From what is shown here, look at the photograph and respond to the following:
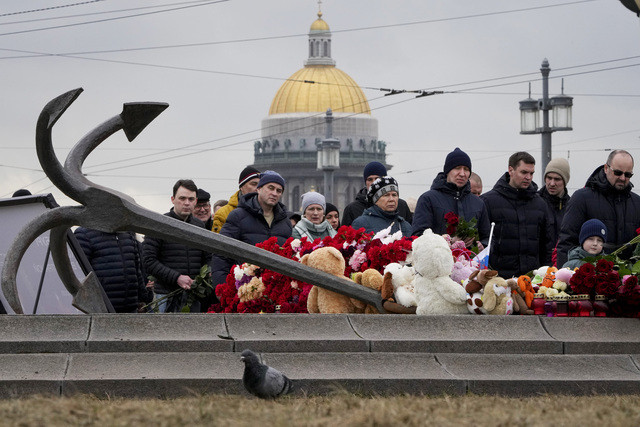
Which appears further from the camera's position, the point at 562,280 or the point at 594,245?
the point at 594,245

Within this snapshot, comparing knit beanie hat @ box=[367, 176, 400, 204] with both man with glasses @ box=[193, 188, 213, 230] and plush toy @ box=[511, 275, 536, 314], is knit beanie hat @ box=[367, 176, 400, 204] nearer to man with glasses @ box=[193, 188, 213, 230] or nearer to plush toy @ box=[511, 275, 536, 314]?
plush toy @ box=[511, 275, 536, 314]

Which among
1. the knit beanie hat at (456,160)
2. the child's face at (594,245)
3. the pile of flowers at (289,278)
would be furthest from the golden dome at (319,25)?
the child's face at (594,245)

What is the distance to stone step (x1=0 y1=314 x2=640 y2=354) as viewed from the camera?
786 cm

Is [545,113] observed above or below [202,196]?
above

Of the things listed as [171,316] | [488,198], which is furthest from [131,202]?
[488,198]

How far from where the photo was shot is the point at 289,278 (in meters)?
9.67

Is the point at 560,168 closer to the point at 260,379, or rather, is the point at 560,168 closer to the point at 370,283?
the point at 370,283

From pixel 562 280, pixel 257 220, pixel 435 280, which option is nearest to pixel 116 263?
pixel 257 220

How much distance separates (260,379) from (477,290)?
242cm

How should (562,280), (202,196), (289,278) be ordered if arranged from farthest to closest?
1. (202,196)
2. (289,278)
3. (562,280)

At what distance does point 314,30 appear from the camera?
357 ft

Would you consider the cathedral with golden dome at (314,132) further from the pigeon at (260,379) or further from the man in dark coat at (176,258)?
the pigeon at (260,379)

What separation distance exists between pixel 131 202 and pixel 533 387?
3.16 m

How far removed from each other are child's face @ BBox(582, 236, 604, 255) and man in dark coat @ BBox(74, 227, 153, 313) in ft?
11.6
